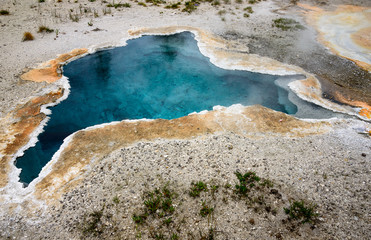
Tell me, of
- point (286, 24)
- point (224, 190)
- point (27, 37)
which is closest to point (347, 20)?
point (286, 24)

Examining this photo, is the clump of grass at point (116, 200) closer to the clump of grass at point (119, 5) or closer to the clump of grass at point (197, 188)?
the clump of grass at point (197, 188)

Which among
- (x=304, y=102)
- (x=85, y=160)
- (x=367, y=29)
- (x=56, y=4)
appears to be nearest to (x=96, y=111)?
(x=85, y=160)

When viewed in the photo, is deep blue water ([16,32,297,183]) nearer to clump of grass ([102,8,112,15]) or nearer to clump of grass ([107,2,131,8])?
clump of grass ([102,8,112,15])

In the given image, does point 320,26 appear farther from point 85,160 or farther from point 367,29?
point 85,160

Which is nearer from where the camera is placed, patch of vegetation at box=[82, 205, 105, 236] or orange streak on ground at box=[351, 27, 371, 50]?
patch of vegetation at box=[82, 205, 105, 236]

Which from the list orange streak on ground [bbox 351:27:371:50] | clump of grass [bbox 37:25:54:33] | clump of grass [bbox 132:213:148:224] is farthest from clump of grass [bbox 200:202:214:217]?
orange streak on ground [bbox 351:27:371:50]
